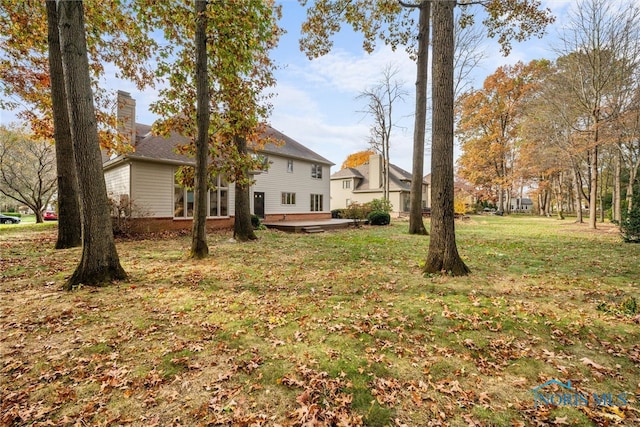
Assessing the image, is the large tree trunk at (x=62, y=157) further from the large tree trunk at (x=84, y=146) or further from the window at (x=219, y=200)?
the window at (x=219, y=200)

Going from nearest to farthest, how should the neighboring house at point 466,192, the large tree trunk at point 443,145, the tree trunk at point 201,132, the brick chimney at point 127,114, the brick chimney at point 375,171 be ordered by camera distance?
the large tree trunk at point 443,145 < the tree trunk at point 201,132 < the brick chimney at point 127,114 < the brick chimney at point 375,171 < the neighboring house at point 466,192

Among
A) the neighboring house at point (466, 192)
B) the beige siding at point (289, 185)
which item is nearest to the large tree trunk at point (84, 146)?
the beige siding at point (289, 185)

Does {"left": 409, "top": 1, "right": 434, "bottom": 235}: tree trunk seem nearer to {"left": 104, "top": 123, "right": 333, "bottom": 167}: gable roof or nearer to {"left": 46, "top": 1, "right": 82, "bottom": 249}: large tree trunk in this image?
{"left": 104, "top": 123, "right": 333, "bottom": 167}: gable roof

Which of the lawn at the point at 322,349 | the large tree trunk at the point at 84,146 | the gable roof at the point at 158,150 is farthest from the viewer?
the gable roof at the point at 158,150

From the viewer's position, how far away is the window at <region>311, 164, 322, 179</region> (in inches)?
862

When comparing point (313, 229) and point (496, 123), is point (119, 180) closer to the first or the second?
point (313, 229)

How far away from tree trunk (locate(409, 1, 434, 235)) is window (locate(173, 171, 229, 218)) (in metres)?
9.43

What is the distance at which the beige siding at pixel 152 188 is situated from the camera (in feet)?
42.2

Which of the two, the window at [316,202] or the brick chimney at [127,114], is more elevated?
the brick chimney at [127,114]

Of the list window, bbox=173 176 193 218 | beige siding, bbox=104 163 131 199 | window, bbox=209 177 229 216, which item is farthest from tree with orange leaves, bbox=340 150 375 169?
beige siding, bbox=104 163 131 199

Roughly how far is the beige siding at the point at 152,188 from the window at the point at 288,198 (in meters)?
7.57

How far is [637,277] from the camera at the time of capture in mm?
5598

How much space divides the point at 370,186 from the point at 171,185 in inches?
851

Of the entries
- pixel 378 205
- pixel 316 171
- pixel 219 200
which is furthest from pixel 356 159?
pixel 219 200
